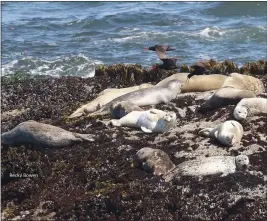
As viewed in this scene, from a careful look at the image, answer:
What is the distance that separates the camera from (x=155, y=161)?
6.51m

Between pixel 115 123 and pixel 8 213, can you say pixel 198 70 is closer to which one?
pixel 115 123

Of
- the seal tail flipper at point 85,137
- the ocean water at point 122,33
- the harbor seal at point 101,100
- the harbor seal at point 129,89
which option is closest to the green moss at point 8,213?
the seal tail flipper at point 85,137

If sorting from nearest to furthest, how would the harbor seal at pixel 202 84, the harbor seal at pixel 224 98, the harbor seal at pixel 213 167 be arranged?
the harbor seal at pixel 213 167 → the harbor seal at pixel 224 98 → the harbor seal at pixel 202 84

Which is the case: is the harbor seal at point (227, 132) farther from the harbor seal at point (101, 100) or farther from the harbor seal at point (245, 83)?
the harbor seal at point (101, 100)

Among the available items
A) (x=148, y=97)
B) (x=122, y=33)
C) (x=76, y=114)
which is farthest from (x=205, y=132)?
(x=122, y=33)

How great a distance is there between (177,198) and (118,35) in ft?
47.6

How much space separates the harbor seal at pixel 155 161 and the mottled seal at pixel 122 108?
1686mm

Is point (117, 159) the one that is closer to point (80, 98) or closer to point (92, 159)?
point (92, 159)

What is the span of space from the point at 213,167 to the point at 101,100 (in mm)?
3741

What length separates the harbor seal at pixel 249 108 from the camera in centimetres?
757

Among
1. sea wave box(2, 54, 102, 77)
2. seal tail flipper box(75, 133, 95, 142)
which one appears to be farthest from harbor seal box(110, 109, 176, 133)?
sea wave box(2, 54, 102, 77)

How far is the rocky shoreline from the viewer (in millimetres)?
5848

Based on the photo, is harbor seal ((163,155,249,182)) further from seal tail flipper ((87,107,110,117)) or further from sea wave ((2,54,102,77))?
sea wave ((2,54,102,77))

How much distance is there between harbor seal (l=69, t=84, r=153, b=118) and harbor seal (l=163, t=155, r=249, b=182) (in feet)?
10.2
